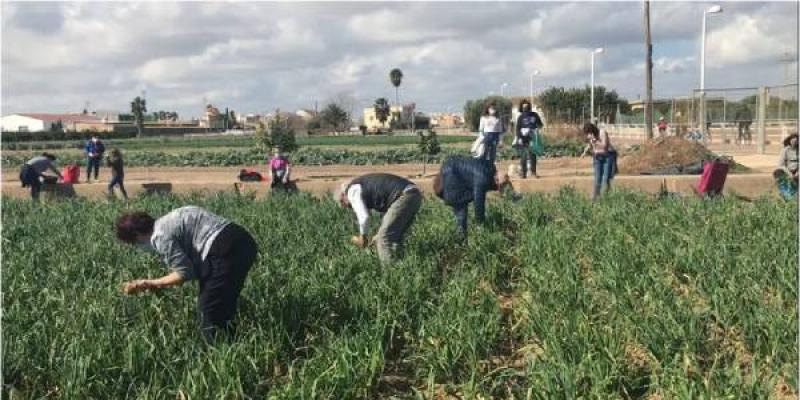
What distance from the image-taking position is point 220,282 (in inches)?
179

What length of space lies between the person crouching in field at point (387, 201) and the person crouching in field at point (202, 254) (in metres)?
1.86

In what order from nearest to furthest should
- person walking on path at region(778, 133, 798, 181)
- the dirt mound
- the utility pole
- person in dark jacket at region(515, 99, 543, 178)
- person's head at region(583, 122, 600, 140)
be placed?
person walking on path at region(778, 133, 798, 181) < person's head at region(583, 122, 600, 140) < person in dark jacket at region(515, 99, 543, 178) < the dirt mound < the utility pole

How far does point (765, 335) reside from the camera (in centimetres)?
417

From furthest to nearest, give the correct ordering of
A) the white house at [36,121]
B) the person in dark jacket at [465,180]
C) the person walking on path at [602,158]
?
the white house at [36,121] < the person walking on path at [602,158] < the person in dark jacket at [465,180]

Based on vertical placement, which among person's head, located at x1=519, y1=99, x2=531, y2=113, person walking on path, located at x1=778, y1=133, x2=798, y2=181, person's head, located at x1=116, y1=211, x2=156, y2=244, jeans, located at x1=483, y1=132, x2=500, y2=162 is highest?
person's head, located at x1=519, y1=99, x2=531, y2=113

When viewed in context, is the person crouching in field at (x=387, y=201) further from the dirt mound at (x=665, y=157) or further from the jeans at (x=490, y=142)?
the dirt mound at (x=665, y=157)

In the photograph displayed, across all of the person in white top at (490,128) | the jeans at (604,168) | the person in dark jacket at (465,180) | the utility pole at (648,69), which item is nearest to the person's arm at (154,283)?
the person in dark jacket at (465,180)

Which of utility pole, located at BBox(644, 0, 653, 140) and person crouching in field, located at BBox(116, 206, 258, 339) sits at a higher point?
utility pole, located at BBox(644, 0, 653, 140)

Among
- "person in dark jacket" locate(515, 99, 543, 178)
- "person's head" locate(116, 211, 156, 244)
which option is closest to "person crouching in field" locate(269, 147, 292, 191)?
"person in dark jacket" locate(515, 99, 543, 178)

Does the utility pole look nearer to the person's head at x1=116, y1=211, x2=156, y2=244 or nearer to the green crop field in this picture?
the green crop field

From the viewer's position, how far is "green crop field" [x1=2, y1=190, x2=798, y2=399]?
12.5ft

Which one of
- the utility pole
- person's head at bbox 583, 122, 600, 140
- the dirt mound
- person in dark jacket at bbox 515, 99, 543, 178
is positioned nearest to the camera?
person's head at bbox 583, 122, 600, 140

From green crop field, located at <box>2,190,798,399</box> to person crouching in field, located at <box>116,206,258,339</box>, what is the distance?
0.76ft

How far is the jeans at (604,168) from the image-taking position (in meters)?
11.8
